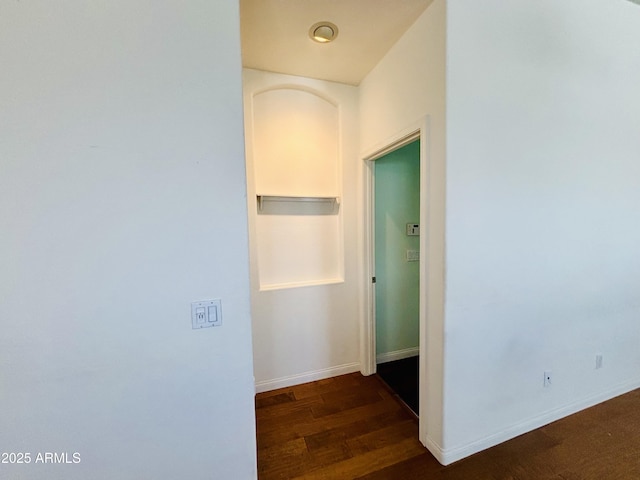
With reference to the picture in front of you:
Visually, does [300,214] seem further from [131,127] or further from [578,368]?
[578,368]

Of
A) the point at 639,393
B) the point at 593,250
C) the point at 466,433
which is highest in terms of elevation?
the point at 593,250

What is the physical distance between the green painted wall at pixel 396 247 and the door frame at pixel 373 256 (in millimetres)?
232

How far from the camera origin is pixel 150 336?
1.11 meters

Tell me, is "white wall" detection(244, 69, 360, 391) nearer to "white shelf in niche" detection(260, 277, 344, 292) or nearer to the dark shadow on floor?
"white shelf in niche" detection(260, 277, 344, 292)

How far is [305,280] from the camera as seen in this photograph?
252cm

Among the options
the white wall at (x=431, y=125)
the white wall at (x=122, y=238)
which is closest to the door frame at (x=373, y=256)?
the white wall at (x=431, y=125)

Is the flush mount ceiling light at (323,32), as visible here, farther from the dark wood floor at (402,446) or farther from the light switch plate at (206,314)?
the dark wood floor at (402,446)

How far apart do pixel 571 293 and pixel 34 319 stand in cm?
314

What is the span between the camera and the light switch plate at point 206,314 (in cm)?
116

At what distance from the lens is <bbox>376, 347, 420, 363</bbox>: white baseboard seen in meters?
2.84

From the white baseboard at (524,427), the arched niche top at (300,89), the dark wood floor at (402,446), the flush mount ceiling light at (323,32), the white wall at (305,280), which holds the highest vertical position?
the flush mount ceiling light at (323,32)

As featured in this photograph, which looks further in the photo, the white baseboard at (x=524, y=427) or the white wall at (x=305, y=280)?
the white wall at (x=305, y=280)

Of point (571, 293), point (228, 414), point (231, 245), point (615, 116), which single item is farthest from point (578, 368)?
point (231, 245)

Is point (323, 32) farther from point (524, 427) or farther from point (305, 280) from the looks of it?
point (524, 427)
